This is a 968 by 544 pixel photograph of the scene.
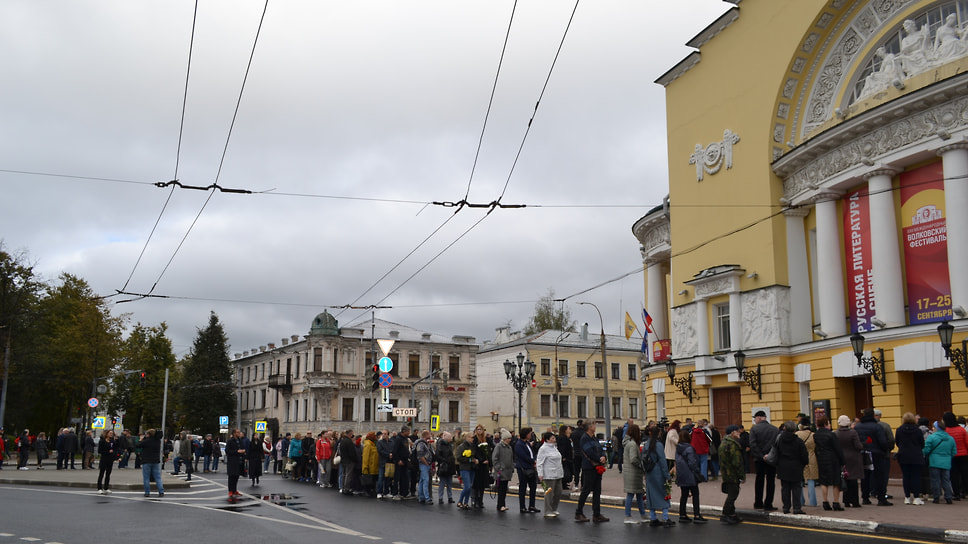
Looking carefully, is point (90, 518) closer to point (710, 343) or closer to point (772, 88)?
point (710, 343)

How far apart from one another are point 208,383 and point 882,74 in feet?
231

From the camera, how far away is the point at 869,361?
71.4 ft

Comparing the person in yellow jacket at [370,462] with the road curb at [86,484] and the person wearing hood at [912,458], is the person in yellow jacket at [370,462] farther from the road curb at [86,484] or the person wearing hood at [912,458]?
the person wearing hood at [912,458]

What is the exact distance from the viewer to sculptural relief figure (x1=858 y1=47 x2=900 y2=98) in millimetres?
22767

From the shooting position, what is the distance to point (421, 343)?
7056 cm

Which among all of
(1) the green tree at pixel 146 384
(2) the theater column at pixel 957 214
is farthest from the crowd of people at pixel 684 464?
(1) the green tree at pixel 146 384

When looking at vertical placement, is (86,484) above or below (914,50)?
below

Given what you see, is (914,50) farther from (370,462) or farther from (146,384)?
(146,384)

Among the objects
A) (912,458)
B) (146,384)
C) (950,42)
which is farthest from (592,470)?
(146,384)

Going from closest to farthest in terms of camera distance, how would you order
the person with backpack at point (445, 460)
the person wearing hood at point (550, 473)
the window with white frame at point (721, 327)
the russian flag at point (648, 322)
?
the person wearing hood at point (550, 473) → the person with backpack at point (445, 460) → the window with white frame at point (721, 327) → the russian flag at point (648, 322)

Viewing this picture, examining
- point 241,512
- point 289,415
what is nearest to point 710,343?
point 241,512

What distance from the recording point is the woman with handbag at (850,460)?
46.0ft

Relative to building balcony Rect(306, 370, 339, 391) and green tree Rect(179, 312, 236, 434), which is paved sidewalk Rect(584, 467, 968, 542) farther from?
green tree Rect(179, 312, 236, 434)

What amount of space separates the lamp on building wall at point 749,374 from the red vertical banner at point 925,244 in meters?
5.18
